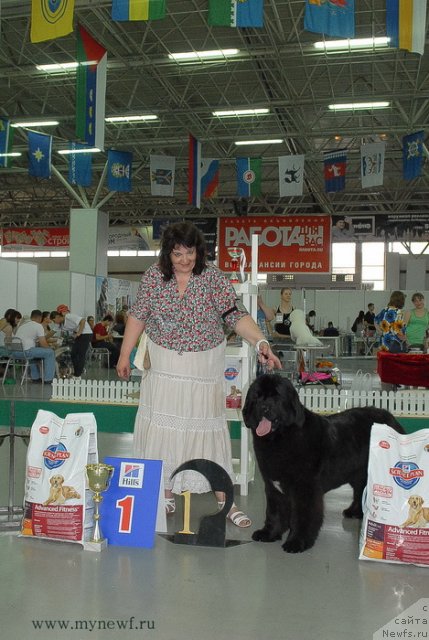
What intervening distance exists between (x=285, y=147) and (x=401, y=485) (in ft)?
55.0

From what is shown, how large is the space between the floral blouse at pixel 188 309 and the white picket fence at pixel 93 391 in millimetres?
4454

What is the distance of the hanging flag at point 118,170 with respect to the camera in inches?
564

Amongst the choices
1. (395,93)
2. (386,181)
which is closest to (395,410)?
(395,93)

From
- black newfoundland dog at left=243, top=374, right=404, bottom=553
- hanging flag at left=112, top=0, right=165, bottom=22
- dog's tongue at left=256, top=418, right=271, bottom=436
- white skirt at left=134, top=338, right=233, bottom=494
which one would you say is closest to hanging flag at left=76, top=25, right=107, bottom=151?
hanging flag at left=112, top=0, right=165, bottom=22

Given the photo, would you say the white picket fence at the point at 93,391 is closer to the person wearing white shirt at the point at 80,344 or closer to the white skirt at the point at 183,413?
the person wearing white shirt at the point at 80,344

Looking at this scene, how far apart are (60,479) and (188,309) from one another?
98 centimetres

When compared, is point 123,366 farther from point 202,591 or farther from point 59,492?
point 202,591

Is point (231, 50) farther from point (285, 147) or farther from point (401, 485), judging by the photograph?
point (401, 485)

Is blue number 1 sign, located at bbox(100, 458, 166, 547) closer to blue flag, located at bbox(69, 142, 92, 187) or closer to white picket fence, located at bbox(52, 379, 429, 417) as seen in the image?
white picket fence, located at bbox(52, 379, 429, 417)

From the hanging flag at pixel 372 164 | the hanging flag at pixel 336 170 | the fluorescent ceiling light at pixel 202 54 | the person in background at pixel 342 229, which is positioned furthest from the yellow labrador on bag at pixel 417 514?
the person in background at pixel 342 229

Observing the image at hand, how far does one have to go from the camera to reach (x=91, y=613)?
2344 millimetres

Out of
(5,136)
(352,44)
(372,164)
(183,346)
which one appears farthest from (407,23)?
(5,136)

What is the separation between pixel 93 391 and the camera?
7.88 m

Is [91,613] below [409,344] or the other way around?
below
